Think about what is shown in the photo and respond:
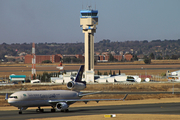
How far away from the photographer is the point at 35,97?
5238cm

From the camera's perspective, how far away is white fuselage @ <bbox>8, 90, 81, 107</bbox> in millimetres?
50084

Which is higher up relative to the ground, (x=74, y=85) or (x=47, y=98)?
(x=74, y=85)

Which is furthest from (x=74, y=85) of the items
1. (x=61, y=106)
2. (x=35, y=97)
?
(x=35, y=97)

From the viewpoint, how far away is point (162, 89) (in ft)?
383

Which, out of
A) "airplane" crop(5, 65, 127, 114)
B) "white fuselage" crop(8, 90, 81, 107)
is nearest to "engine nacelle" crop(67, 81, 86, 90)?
"airplane" crop(5, 65, 127, 114)

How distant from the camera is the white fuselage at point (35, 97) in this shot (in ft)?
164

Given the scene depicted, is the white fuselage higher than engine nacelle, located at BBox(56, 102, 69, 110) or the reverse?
higher

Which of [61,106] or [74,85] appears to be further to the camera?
[74,85]

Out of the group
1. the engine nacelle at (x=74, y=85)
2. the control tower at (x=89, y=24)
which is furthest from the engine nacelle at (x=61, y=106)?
the control tower at (x=89, y=24)

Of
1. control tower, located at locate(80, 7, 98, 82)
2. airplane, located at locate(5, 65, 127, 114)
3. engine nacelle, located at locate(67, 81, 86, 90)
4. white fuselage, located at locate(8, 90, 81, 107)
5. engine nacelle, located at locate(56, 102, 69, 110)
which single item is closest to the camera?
white fuselage, located at locate(8, 90, 81, 107)

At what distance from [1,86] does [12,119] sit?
88950 mm

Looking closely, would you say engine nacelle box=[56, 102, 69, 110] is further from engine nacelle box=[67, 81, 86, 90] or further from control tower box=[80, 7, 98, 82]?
control tower box=[80, 7, 98, 82]

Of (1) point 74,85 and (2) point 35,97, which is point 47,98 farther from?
(1) point 74,85

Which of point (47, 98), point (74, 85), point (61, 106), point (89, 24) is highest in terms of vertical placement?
point (89, 24)
